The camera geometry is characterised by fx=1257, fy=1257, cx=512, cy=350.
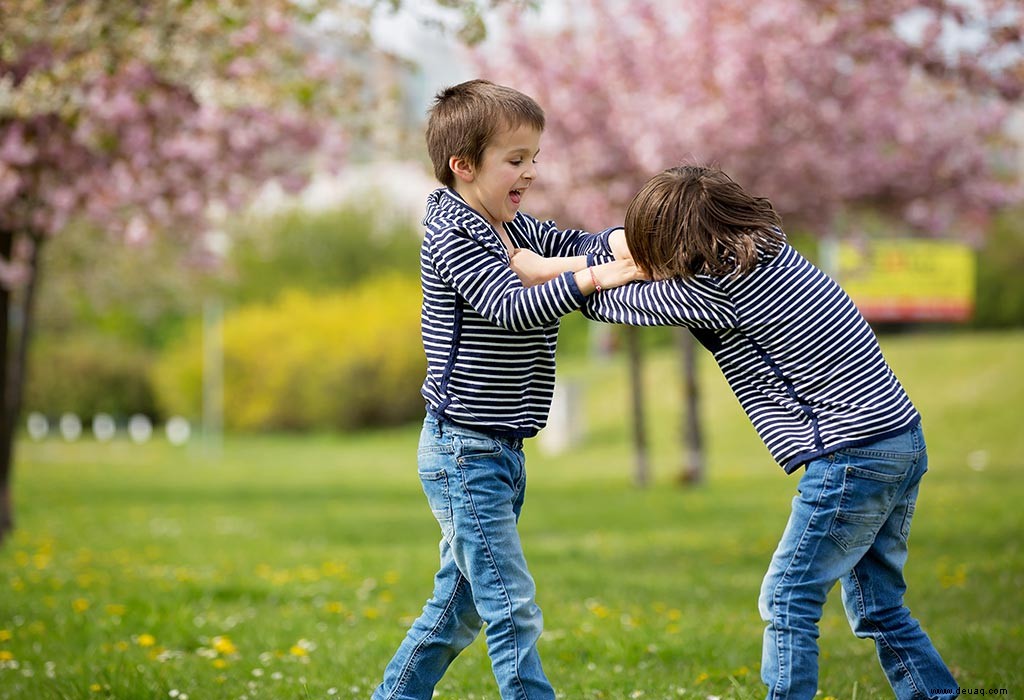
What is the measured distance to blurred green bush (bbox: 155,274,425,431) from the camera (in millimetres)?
34031

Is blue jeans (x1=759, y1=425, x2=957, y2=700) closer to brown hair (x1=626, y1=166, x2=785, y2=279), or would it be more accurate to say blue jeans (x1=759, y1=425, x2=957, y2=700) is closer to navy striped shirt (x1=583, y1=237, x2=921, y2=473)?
navy striped shirt (x1=583, y1=237, x2=921, y2=473)

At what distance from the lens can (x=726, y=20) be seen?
580 inches

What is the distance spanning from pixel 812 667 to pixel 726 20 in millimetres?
12555

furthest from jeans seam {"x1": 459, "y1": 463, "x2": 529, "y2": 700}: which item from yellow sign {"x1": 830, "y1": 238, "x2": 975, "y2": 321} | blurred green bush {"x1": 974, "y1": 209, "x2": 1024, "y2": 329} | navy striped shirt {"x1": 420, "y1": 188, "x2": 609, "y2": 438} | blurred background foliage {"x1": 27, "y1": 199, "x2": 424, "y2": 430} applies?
blurred green bush {"x1": 974, "y1": 209, "x2": 1024, "y2": 329}

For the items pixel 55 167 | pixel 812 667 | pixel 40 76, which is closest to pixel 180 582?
pixel 40 76

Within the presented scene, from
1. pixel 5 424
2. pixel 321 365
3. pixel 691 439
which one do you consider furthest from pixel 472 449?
pixel 321 365

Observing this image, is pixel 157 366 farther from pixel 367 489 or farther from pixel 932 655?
pixel 932 655

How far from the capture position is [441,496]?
130 inches

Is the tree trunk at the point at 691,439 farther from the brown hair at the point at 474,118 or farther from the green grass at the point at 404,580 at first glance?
the brown hair at the point at 474,118

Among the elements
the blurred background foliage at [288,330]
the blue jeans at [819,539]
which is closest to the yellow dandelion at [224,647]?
the blue jeans at [819,539]

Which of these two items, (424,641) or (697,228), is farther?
(424,641)

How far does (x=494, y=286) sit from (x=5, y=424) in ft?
28.3

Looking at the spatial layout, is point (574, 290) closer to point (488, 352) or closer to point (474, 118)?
point (488, 352)

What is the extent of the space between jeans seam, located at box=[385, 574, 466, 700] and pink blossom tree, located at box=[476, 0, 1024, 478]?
1148 cm
